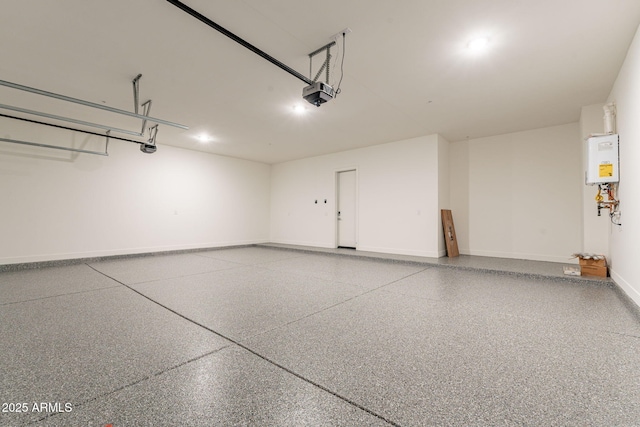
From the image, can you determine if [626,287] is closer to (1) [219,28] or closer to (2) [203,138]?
(1) [219,28]

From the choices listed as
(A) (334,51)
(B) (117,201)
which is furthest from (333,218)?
(B) (117,201)

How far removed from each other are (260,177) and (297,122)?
173 inches

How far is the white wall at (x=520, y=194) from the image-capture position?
5461 millimetres

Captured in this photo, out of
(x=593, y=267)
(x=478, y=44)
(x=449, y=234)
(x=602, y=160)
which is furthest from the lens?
(x=449, y=234)

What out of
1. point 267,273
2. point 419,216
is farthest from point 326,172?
point 267,273

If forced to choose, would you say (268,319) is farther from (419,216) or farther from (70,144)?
(70,144)

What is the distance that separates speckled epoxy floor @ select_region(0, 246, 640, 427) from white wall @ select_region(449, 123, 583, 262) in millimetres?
1957

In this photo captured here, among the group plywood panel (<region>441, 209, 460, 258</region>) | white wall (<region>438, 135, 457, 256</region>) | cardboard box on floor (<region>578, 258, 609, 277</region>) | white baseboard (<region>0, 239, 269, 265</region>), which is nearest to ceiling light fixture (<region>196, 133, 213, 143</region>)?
white baseboard (<region>0, 239, 269, 265</region>)

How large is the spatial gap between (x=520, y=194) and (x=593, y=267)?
2.13 metres

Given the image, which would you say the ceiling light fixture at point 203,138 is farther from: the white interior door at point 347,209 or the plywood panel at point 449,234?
the plywood panel at point 449,234

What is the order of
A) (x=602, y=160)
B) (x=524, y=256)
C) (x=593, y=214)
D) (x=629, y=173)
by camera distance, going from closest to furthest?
(x=629, y=173) → (x=602, y=160) → (x=593, y=214) → (x=524, y=256)

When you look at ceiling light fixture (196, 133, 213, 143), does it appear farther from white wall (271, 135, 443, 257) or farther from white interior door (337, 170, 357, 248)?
white interior door (337, 170, 357, 248)

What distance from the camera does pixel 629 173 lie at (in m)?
3.14

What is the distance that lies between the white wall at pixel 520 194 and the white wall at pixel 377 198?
104cm
